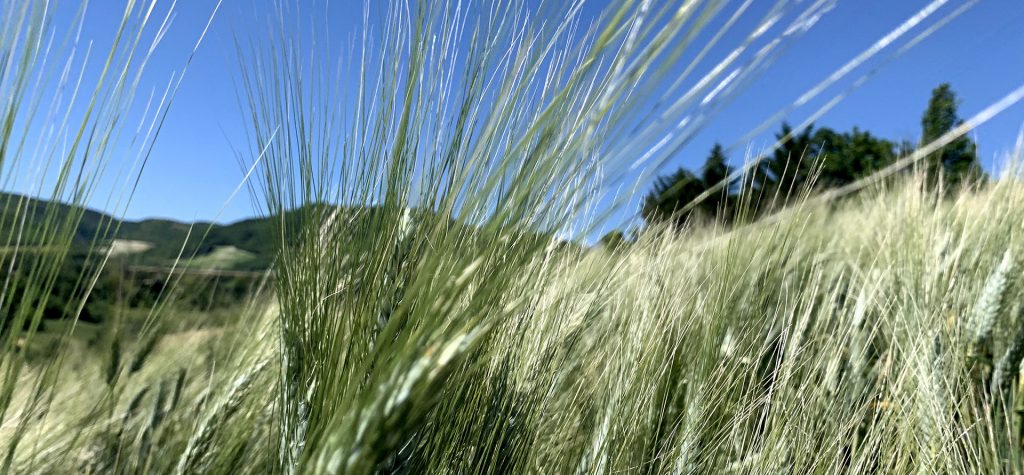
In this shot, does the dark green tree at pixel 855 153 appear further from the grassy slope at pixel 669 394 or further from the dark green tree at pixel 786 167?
Result: the grassy slope at pixel 669 394

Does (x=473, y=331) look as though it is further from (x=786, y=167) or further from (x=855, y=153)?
(x=855, y=153)

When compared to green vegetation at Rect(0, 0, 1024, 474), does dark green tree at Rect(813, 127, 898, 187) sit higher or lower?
lower

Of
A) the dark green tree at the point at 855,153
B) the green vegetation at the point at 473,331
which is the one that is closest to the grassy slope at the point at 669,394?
the green vegetation at the point at 473,331

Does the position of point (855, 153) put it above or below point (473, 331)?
below

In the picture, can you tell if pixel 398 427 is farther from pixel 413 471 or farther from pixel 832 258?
pixel 832 258

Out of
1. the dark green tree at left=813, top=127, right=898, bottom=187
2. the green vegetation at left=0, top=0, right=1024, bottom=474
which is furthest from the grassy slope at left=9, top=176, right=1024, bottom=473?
the dark green tree at left=813, top=127, right=898, bottom=187

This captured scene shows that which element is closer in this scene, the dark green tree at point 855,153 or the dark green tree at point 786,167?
the dark green tree at point 786,167

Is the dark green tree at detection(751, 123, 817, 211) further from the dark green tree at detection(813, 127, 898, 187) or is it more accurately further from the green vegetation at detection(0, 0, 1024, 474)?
the dark green tree at detection(813, 127, 898, 187)

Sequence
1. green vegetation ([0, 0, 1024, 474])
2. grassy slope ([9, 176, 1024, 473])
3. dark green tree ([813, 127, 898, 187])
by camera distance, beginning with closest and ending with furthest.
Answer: green vegetation ([0, 0, 1024, 474]), grassy slope ([9, 176, 1024, 473]), dark green tree ([813, 127, 898, 187])

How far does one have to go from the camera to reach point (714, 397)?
3.51 feet

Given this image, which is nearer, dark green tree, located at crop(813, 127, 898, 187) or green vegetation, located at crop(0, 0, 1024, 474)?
green vegetation, located at crop(0, 0, 1024, 474)

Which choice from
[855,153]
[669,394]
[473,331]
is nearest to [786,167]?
[669,394]

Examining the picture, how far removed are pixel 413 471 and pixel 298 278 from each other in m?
0.27

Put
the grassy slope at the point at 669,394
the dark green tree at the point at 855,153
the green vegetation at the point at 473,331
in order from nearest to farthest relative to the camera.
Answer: the green vegetation at the point at 473,331, the grassy slope at the point at 669,394, the dark green tree at the point at 855,153
